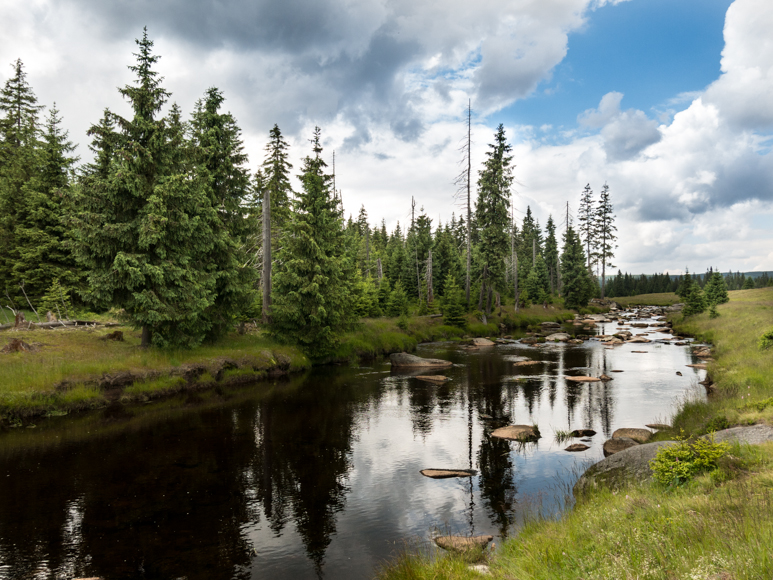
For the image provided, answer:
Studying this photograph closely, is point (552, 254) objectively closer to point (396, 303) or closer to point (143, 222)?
point (396, 303)

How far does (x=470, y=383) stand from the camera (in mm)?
24219

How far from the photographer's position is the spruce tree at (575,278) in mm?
68875

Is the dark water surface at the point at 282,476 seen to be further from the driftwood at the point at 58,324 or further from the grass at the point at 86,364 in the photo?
the driftwood at the point at 58,324

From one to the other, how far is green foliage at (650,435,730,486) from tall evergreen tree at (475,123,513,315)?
41.4 metres

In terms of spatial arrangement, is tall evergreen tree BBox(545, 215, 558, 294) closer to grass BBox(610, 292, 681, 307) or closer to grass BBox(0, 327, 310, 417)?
grass BBox(610, 292, 681, 307)

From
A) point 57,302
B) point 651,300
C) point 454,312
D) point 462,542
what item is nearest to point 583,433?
point 462,542

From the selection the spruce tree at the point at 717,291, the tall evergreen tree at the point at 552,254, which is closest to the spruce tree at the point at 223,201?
the spruce tree at the point at 717,291

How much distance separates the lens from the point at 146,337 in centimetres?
2298

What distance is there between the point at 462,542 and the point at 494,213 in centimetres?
4595

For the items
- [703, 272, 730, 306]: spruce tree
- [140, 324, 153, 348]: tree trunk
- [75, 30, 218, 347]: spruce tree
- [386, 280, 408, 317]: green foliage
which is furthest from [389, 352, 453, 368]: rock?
[703, 272, 730, 306]: spruce tree

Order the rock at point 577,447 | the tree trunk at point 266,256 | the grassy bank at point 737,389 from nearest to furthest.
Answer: the grassy bank at point 737,389 < the rock at point 577,447 < the tree trunk at point 266,256

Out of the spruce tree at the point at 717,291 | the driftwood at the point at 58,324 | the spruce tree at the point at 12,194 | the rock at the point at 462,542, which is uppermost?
the spruce tree at the point at 12,194

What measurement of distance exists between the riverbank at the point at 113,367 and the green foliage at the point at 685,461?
800 inches

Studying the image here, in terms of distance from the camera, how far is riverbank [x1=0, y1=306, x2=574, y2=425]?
57.3ft
